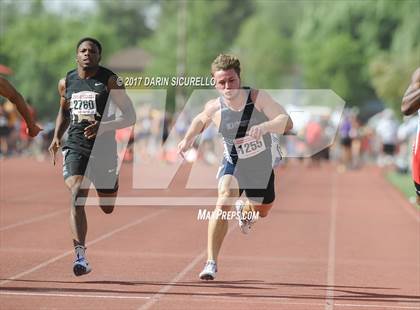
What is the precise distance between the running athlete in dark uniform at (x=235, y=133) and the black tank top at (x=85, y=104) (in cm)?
87

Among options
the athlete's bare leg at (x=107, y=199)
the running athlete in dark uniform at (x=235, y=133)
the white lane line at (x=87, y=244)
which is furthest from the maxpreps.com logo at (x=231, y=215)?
the white lane line at (x=87, y=244)

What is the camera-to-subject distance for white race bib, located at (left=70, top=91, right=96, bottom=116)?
8695mm

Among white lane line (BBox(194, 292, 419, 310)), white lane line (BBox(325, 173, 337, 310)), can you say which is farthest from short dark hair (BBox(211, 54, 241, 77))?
white lane line (BBox(325, 173, 337, 310))

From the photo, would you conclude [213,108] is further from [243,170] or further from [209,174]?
[209,174]

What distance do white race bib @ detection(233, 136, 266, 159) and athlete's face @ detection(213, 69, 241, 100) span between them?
0.40m

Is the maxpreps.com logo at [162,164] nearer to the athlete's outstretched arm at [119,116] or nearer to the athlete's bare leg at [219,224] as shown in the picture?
the athlete's outstretched arm at [119,116]

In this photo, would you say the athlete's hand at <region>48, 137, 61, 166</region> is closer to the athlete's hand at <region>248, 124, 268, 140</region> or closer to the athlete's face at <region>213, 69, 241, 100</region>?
the athlete's face at <region>213, 69, 241, 100</region>

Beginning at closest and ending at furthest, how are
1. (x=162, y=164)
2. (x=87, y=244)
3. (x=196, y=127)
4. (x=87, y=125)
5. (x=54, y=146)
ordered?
(x=196, y=127)
(x=87, y=125)
(x=54, y=146)
(x=87, y=244)
(x=162, y=164)

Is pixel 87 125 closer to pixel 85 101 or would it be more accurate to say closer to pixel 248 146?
pixel 85 101

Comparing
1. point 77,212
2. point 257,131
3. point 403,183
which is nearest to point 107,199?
point 77,212

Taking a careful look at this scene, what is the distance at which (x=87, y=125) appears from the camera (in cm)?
877

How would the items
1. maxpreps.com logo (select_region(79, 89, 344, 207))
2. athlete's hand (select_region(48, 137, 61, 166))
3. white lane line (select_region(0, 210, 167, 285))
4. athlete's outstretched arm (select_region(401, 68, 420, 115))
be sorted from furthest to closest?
maxpreps.com logo (select_region(79, 89, 344, 207))
athlete's hand (select_region(48, 137, 61, 166))
white lane line (select_region(0, 210, 167, 285))
athlete's outstretched arm (select_region(401, 68, 420, 115))

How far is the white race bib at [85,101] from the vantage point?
870 cm

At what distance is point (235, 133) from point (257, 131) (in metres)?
0.46
